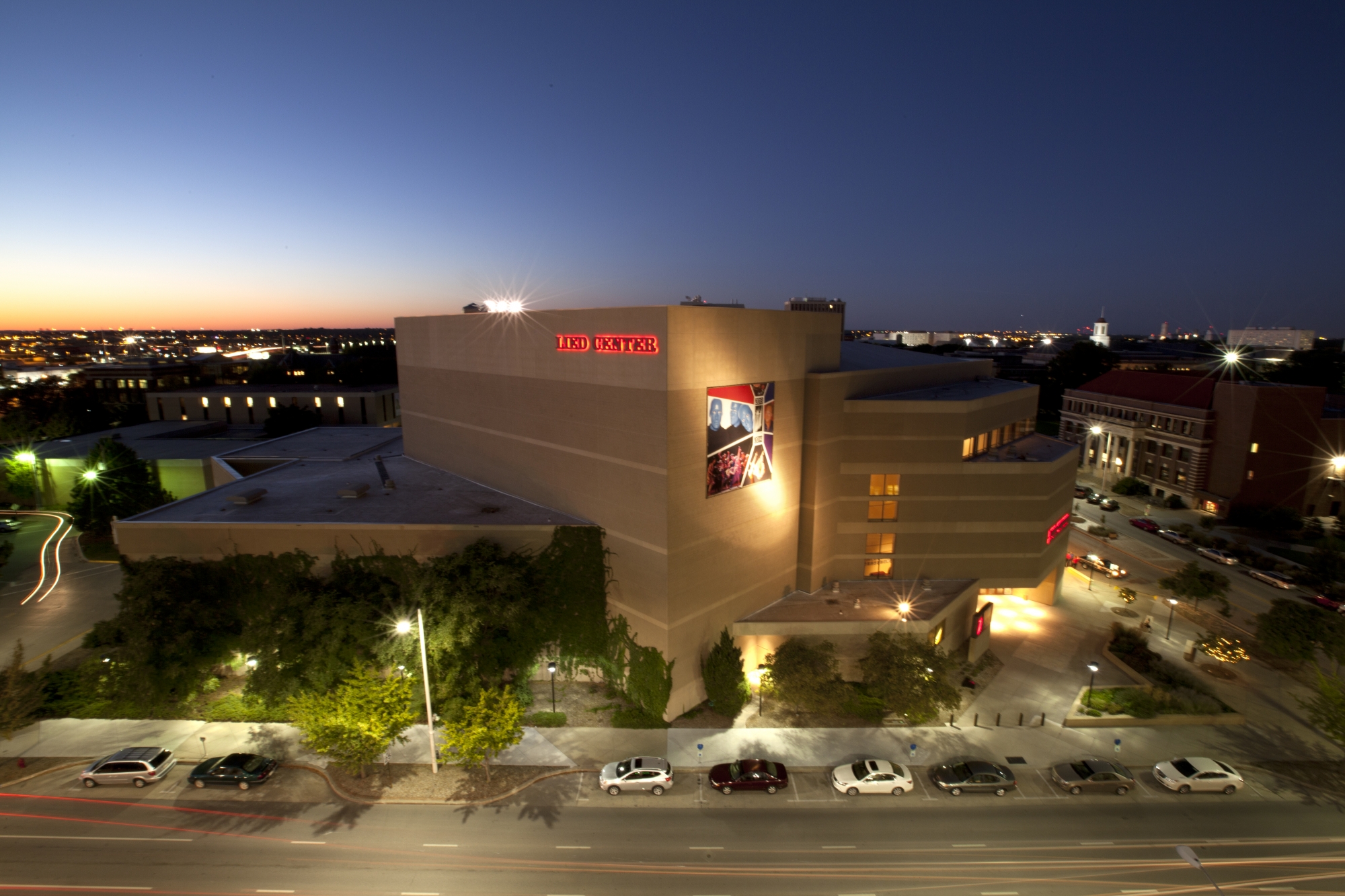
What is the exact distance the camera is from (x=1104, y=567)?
47.6m

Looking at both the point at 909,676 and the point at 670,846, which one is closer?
the point at 670,846

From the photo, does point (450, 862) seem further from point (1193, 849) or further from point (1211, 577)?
point (1211, 577)

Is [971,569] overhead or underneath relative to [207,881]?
overhead

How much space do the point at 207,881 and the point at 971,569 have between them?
4029 cm

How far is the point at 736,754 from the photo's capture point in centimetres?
2666

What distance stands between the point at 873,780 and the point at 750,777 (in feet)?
17.0

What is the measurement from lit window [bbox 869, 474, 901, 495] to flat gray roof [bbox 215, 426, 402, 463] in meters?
38.8

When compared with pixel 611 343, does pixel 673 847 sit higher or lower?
lower

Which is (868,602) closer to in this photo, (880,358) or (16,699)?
(880,358)

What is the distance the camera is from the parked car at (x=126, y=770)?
962 inches

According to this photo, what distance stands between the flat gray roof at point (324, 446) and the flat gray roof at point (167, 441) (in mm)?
10552

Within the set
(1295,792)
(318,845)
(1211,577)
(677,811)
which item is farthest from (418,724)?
(1211,577)

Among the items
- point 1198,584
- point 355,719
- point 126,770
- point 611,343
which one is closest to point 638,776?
point 355,719

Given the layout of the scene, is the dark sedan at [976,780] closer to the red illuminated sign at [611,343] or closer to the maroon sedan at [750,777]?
the maroon sedan at [750,777]
